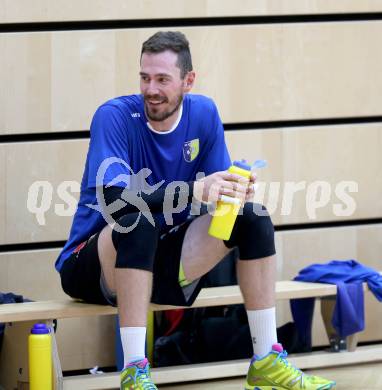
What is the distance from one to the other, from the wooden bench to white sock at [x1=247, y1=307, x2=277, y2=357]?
37cm

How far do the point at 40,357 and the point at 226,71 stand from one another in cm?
152

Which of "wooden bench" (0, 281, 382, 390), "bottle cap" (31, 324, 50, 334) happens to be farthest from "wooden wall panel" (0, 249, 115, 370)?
"bottle cap" (31, 324, 50, 334)

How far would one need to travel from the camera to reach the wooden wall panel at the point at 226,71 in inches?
147

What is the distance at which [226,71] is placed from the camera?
3.97m

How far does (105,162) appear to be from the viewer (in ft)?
9.89

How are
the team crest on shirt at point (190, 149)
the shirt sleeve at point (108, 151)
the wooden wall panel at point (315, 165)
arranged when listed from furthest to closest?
the wooden wall panel at point (315, 165), the team crest on shirt at point (190, 149), the shirt sleeve at point (108, 151)

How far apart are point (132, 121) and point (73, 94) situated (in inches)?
27.1

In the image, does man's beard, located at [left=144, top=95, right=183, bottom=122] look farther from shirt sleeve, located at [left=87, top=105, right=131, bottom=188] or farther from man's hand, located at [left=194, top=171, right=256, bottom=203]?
man's hand, located at [left=194, top=171, right=256, bottom=203]

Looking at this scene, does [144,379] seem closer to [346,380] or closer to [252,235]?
[252,235]

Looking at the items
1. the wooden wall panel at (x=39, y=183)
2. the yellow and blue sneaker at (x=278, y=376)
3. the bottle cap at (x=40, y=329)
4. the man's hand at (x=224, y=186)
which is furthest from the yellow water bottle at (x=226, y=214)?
the wooden wall panel at (x=39, y=183)

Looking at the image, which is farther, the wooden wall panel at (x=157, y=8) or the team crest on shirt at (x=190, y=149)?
the wooden wall panel at (x=157, y=8)

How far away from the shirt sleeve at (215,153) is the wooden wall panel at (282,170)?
68 centimetres

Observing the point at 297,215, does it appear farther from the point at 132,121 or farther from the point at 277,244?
the point at 132,121

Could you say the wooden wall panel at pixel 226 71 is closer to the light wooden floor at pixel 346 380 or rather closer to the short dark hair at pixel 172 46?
the short dark hair at pixel 172 46
